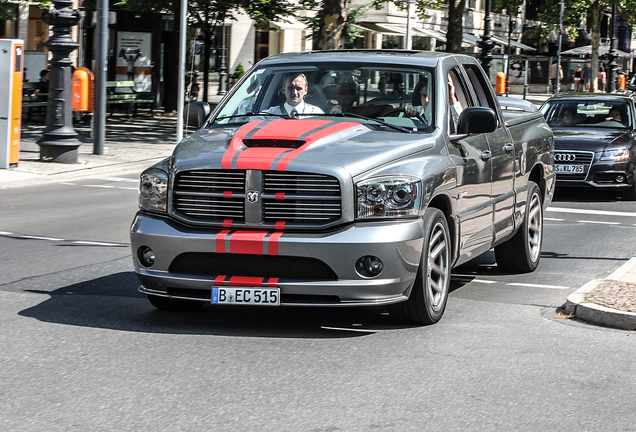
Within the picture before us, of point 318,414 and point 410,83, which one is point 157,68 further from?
point 318,414

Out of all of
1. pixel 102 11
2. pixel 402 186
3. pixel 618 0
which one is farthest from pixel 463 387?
pixel 618 0

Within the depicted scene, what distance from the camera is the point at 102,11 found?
65.7ft

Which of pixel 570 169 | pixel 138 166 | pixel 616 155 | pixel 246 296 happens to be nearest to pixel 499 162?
pixel 246 296

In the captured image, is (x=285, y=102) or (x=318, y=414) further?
(x=285, y=102)

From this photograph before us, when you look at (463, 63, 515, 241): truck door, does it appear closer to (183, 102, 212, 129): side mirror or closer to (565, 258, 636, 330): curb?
(565, 258, 636, 330): curb

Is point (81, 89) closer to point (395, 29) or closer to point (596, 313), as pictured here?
point (596, 313)

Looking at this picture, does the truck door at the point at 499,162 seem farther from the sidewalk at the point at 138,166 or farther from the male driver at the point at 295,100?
the male driver at the point at 295,100

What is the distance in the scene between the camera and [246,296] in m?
6.10

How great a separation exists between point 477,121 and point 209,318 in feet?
7.37

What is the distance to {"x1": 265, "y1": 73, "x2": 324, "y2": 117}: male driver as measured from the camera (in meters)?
7.27

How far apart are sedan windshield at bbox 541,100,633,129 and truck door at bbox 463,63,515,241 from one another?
8.21 meters

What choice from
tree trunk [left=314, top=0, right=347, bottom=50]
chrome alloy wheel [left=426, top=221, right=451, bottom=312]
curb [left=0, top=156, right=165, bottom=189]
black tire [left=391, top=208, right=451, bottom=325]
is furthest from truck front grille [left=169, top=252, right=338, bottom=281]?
tree trunk [left=314, top=0, right=347, bottom=50]

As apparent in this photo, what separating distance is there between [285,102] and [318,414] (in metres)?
3.22

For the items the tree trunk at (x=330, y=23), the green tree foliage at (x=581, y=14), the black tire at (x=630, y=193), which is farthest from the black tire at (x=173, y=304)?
the green tree foliage at (x=581, y=14)
